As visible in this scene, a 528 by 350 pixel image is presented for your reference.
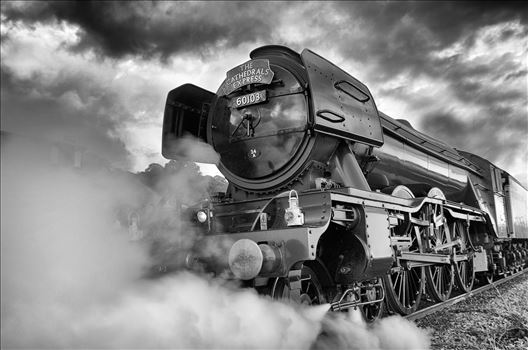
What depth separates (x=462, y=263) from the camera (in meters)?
7.50

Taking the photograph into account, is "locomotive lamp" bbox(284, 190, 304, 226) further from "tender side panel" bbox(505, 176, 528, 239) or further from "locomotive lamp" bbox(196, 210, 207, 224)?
"tender side panel" bbox(505, 176, 528, 239)

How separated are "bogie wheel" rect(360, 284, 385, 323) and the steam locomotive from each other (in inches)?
0.4

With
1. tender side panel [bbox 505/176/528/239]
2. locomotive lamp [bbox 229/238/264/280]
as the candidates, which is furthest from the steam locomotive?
tender side panel [bbox 505/176/528/239]

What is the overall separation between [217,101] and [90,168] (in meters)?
2.63

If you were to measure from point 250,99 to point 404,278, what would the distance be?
9.29 feet

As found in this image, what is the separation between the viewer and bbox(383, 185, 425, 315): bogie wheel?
507 centimetres

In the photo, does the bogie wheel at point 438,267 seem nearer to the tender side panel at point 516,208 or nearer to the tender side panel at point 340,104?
the tender side panel at point 340,104

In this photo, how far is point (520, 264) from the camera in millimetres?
12125

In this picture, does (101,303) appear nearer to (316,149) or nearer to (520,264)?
(316,149)

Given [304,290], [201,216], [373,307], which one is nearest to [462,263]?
[373,307]

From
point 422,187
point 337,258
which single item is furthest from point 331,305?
point 422,187

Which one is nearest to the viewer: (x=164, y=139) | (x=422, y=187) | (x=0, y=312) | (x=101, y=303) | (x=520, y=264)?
(x=0, y=312)

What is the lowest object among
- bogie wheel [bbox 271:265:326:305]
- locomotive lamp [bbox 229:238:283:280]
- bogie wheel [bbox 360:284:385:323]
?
bogie wheel [bbox 360:284:385:323]

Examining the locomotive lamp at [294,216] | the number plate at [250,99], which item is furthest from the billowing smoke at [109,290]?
the number plate at [250,99]
